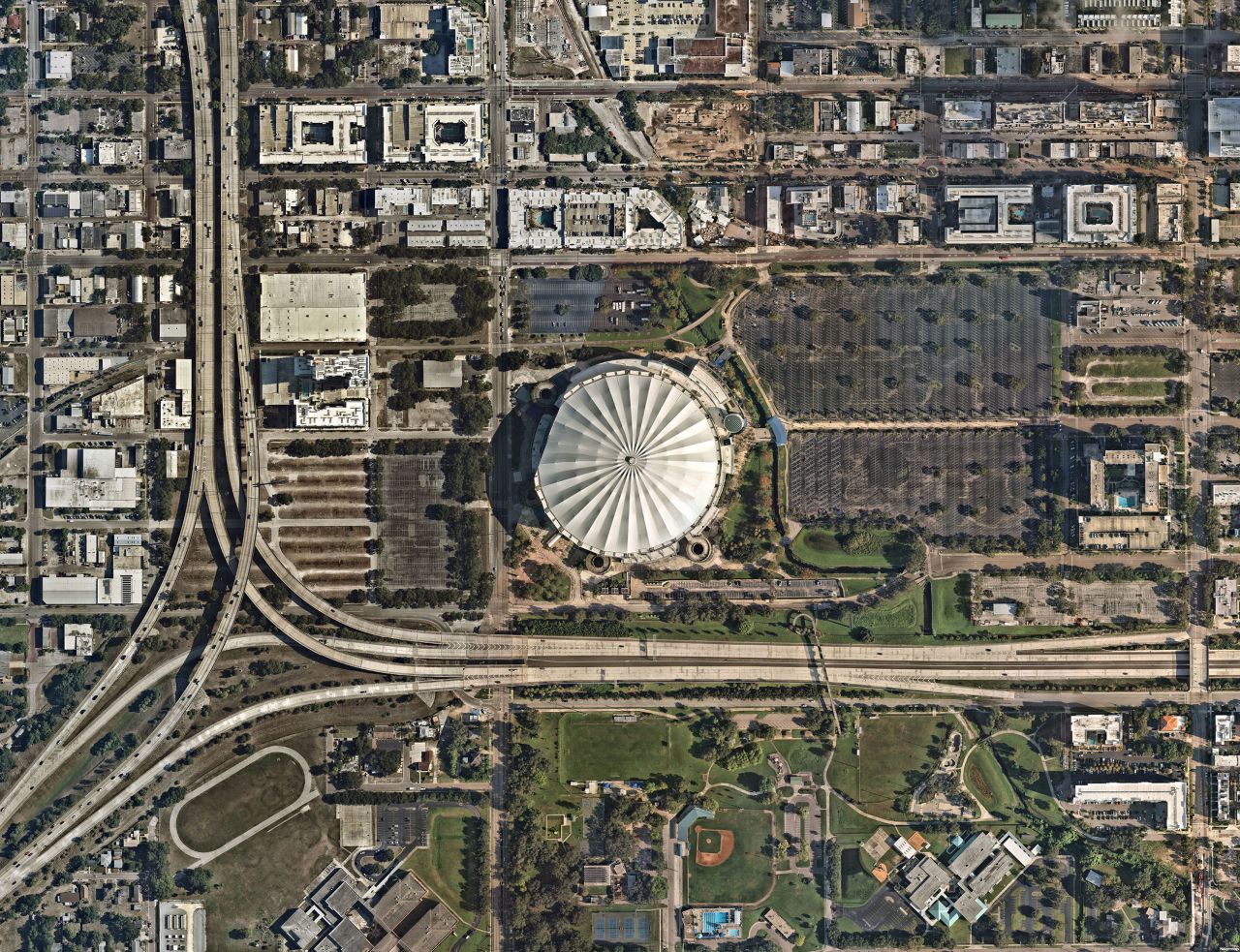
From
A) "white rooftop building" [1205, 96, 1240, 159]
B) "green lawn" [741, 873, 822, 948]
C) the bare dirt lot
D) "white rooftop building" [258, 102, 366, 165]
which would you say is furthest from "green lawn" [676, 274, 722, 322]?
"green lawn" [741, 873, 822, 948]

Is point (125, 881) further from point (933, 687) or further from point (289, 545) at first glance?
point (933, 687)

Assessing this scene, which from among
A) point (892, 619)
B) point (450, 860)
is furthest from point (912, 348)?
point (450, 860)

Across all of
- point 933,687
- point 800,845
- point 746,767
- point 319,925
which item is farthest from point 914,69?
point 319,925

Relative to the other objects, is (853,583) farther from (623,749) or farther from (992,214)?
(992,214)

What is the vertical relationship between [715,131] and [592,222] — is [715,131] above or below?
above

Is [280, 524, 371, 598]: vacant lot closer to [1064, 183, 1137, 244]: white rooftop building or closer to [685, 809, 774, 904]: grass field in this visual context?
[685, 809, 774, 904]: grass field
